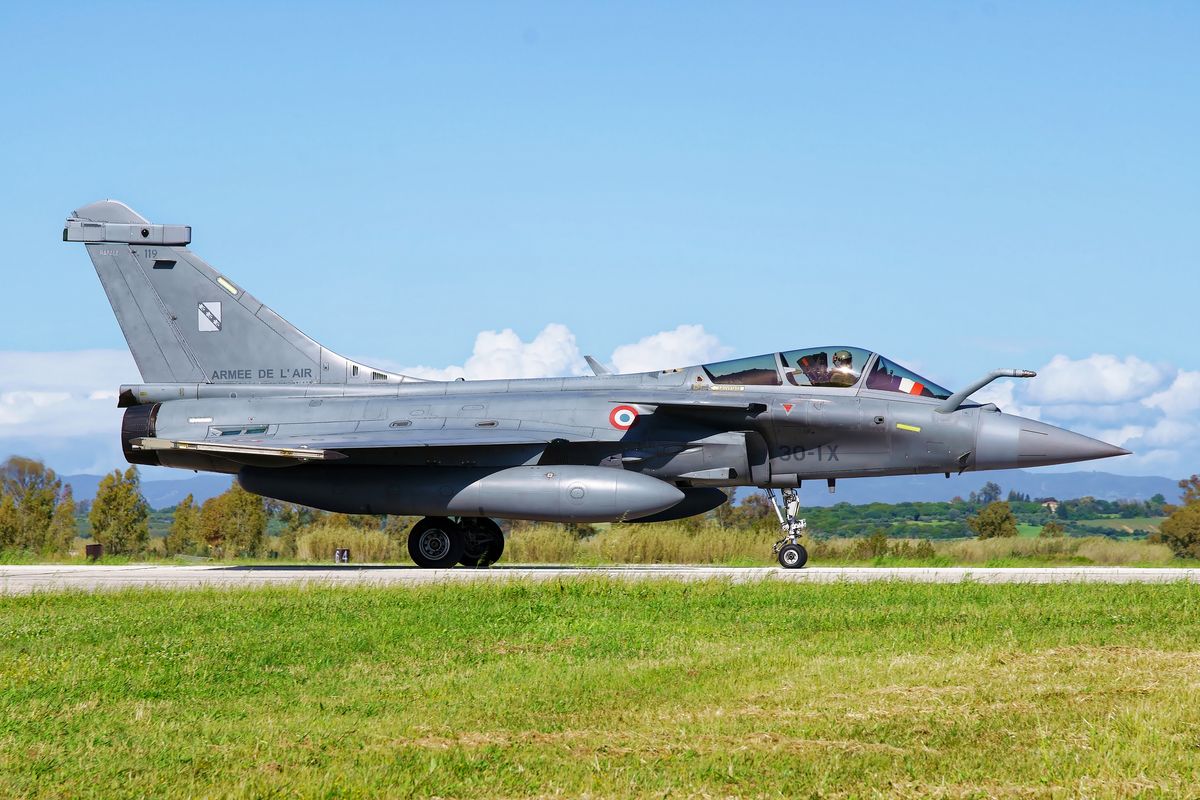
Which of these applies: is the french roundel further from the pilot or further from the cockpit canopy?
the pilot

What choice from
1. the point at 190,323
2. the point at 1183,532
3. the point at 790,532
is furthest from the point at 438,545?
the point at 1183,532

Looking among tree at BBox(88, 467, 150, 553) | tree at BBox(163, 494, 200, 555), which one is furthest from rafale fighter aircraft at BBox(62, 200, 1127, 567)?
tree at BBox(88, 467, 150, 553)

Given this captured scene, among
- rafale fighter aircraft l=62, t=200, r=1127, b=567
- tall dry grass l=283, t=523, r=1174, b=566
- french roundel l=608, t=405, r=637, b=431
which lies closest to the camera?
rafale fighter aircraft l=62, t=200, r=1127, b=567

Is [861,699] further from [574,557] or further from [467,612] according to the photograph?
[574,557]

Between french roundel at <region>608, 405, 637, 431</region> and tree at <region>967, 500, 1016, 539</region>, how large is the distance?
20400mm

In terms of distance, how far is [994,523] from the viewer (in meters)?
35.9

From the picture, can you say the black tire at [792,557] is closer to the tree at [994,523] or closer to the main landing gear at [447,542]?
the main landing gear at [447,542]

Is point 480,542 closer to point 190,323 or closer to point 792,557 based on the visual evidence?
point 792,557

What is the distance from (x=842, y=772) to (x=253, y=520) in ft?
109

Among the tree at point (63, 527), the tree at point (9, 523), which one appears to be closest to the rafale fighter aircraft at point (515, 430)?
the tree at point (63, 527)

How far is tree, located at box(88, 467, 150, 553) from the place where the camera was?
36.8 m

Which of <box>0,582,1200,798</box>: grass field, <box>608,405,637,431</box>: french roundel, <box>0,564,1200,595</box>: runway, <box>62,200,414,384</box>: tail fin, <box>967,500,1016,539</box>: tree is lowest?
<box>0,582,1200,798</box>: grass field

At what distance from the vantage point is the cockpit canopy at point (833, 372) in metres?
17.5

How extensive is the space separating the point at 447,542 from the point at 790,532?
5041 millimetres
